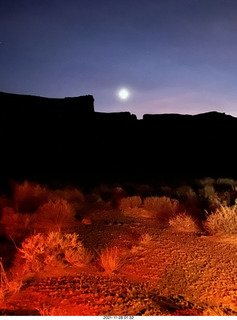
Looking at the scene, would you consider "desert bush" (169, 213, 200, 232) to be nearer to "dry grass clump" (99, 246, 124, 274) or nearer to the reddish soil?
the reddish soil

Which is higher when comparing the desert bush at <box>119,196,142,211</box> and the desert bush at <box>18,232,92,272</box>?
the desert bush at <box>119,196,142,211</box>

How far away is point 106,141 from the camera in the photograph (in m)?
30.8

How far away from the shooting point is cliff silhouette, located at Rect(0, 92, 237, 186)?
25.5 metres

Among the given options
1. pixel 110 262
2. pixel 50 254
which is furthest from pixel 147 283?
pixel 50 254

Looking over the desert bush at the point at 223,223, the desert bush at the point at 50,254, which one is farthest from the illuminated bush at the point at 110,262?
the desert bush at the point at 223,223

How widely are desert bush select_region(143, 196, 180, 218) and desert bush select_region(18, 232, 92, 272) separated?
3.88 metres

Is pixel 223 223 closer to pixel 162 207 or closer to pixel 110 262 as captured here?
pixel 162 207

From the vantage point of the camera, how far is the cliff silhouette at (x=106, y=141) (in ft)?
83.5

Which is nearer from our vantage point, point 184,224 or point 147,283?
point 147,283

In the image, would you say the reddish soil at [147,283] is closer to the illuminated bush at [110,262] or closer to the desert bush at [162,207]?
the illuminated bush at [110,262]

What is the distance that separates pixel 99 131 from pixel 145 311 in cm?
2805

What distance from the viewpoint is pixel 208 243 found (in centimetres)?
654

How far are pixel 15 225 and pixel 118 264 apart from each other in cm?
346

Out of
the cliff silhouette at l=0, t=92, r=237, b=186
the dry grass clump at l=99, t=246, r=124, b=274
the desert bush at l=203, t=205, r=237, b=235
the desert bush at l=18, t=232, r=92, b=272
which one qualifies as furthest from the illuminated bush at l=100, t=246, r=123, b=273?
the cliff silhouette at l=0, t=92, r=237, b=186
